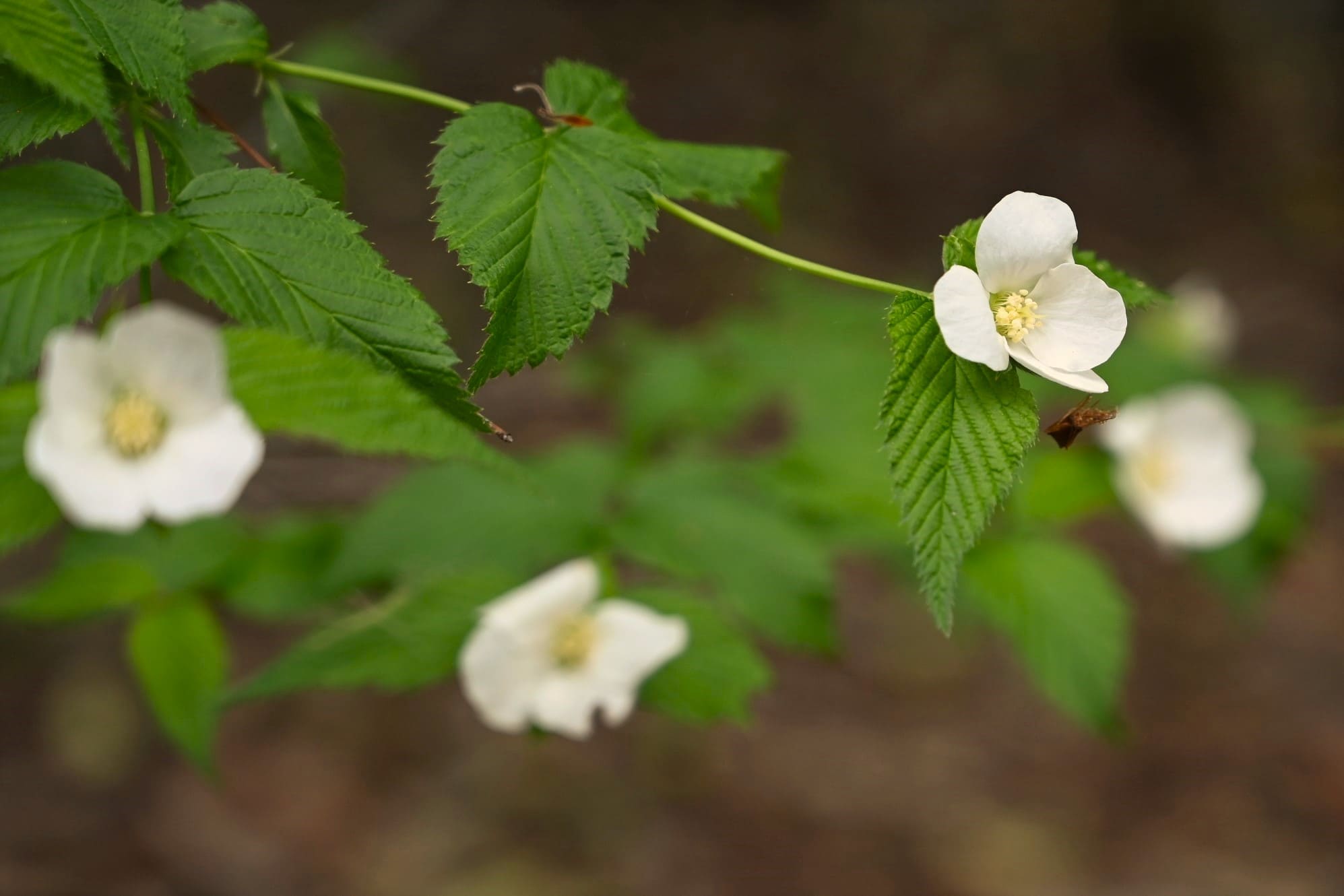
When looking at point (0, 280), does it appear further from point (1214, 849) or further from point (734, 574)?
point (1214, 849)

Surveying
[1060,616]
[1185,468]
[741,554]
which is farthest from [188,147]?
[1185,468]

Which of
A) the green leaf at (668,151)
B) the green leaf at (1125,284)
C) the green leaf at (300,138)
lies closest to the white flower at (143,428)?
the green leaf at (300,138)

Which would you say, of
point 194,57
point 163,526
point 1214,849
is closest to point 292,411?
point 163,526

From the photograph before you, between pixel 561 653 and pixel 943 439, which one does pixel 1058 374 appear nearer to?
pixel 943 439

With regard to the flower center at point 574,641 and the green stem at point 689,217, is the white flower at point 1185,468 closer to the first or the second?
the flower center at point 574,641

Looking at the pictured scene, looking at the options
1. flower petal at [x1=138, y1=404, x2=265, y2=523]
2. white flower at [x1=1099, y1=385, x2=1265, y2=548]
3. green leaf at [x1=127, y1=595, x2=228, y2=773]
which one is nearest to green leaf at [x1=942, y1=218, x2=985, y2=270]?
flower petal at [x1=138, y1=404, x2=265, y2=523]

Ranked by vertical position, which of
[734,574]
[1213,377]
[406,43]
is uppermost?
[1213,377]
